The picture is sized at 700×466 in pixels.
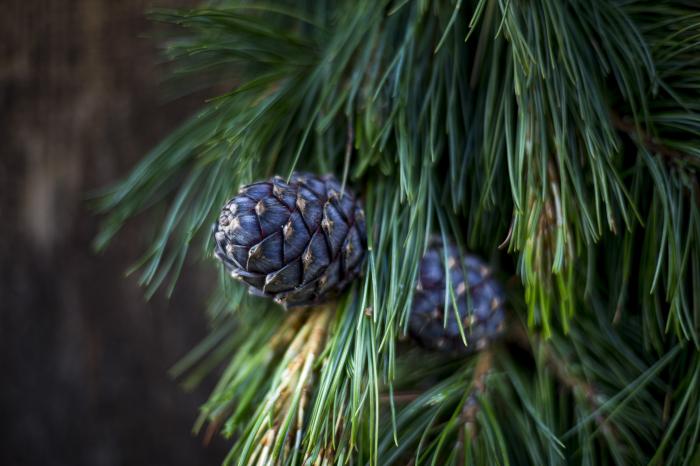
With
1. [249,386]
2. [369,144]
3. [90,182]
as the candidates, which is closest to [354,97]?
[369,144]

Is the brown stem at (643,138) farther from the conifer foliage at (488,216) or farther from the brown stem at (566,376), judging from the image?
the brown stem at (566,376)

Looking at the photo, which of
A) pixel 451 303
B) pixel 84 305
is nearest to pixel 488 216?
pixel 451 303

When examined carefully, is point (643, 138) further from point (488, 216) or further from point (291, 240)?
point (291, 240)

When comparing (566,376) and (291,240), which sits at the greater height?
(291,240)

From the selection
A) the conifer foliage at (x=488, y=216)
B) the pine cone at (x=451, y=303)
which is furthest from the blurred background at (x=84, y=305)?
the pine cone at (x=451, y=303)

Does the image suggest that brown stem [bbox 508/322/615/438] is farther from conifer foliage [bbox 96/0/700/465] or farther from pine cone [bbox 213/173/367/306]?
pine cone [bbox 213/173/367/306]
